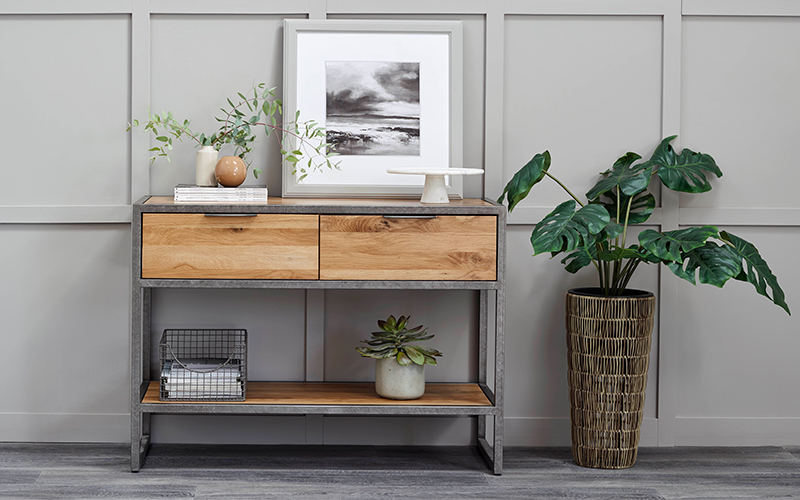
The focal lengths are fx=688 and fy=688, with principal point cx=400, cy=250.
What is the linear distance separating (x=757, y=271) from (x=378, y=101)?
1.47 metres

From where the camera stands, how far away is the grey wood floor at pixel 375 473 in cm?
224

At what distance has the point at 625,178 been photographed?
8.20 feet

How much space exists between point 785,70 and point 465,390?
1.75m

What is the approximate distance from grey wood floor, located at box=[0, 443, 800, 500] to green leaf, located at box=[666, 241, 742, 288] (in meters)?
0.71

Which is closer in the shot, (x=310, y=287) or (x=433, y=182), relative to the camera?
(x=310, y=287)

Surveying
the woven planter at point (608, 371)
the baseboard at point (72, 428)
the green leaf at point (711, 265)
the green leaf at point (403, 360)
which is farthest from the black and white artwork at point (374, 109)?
the baseboard at point (72, 428)

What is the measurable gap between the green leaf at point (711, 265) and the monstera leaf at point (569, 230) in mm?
297

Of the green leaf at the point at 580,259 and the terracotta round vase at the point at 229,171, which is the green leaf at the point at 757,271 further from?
the terracotta round vase at the point at 229,171

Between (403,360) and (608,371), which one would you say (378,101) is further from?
(608,371)

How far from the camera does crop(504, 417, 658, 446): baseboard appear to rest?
272cm

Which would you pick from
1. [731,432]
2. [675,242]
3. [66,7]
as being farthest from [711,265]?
[66,7]

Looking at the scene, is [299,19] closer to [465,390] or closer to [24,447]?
[465,390]

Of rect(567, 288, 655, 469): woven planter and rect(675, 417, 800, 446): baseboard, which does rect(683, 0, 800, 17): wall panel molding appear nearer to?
rect(567, 288, 655, 469): woven planter

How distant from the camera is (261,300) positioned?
8.77 feet
